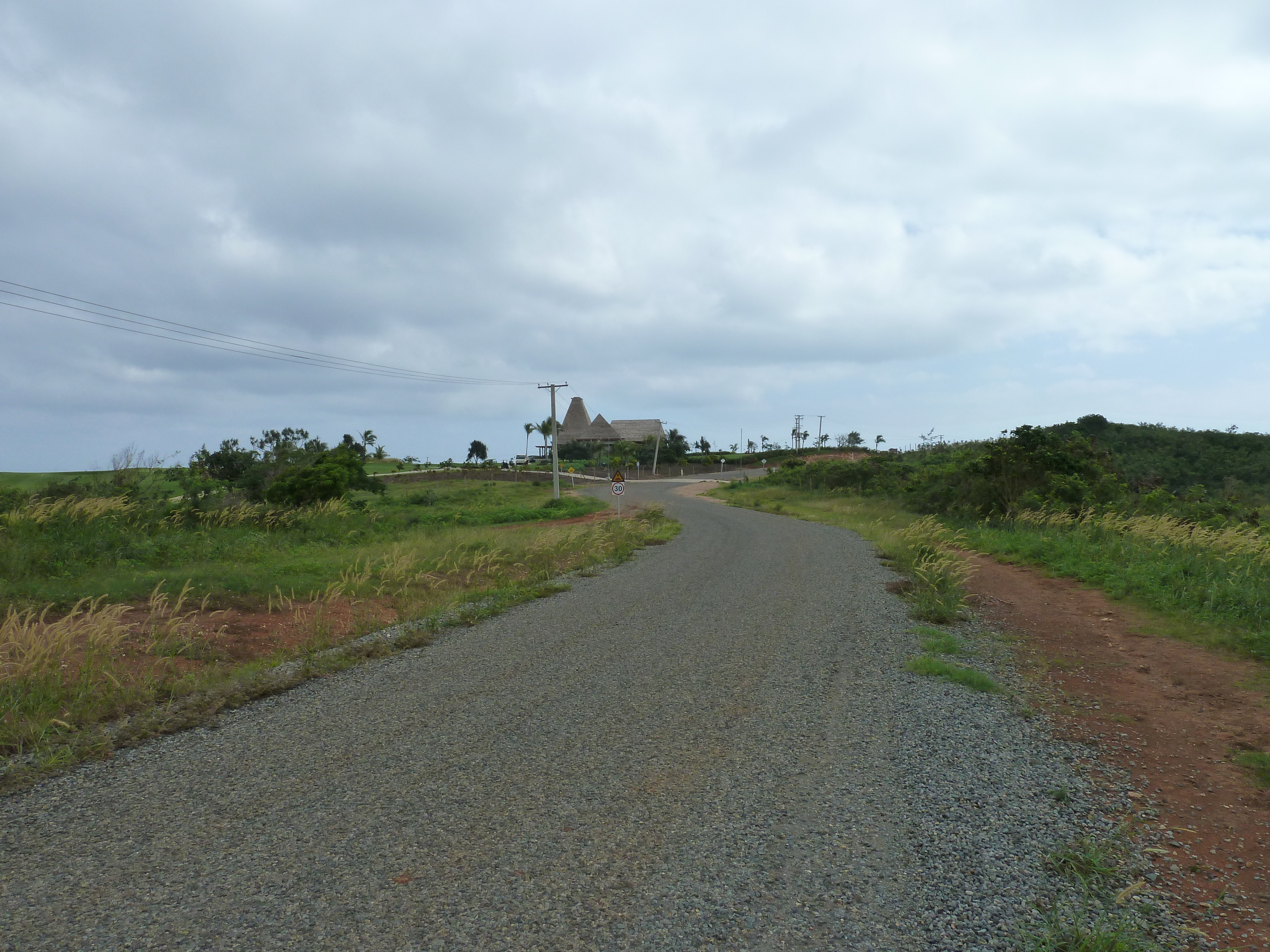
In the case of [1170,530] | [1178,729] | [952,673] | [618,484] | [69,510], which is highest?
[618,484]

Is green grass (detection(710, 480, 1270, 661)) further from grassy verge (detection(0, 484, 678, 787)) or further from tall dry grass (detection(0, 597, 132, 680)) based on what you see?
tall dry grass (detection(0, 597, 132, 680))

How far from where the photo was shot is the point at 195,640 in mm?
9359

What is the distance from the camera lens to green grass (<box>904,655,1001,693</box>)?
25.9ft

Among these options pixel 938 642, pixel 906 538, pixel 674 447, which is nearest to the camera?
pixel 938 642

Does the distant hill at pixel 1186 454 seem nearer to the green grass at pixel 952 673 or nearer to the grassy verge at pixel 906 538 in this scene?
the grassy verge at pixel 906 538

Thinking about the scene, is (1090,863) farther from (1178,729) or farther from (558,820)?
(1178,729)

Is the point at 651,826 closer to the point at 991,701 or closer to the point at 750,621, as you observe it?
the point at 991,701

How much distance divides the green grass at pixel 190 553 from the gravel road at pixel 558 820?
18.3ft

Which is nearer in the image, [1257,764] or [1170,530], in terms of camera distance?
[1257,764]

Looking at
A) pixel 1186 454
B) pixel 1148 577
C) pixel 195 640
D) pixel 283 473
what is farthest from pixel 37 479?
pixel 1186 454

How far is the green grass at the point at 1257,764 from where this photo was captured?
556cm

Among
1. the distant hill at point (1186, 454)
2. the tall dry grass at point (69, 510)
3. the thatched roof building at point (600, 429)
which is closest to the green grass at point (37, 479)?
the tall dry grass at point (69, 510)

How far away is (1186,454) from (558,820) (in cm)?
7084

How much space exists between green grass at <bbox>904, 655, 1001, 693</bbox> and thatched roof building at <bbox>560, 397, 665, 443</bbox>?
95296 mm
